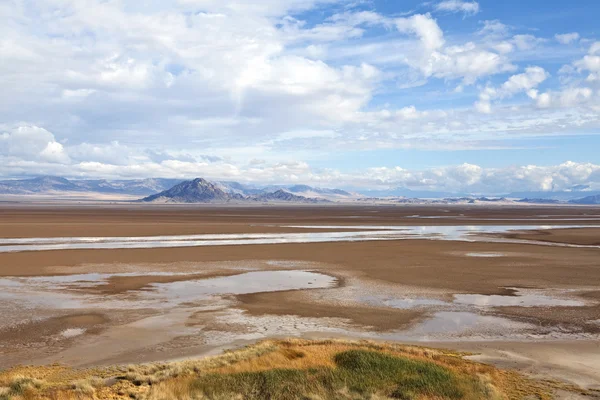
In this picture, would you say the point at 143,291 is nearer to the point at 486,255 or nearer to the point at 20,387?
the point at 20,387

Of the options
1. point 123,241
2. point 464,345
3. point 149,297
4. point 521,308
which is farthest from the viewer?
point 123,241

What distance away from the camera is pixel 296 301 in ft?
76.5

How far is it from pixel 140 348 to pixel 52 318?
5.77 m

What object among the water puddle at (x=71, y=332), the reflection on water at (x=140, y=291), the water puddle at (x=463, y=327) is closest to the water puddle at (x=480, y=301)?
→ the water puddle at (x=463, y=327)

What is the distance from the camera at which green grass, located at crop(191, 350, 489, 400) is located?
476 inches

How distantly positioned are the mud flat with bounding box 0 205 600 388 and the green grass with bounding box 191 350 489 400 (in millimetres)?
3093

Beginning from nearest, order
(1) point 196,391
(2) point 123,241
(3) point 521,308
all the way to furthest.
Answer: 1. (1) point 196,391
2. (3) point 521,308
3. (2) point 123,241

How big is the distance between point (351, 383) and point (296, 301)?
35.1 ft

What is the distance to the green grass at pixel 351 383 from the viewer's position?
1208 cm

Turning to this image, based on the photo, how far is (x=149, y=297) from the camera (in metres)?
24.1

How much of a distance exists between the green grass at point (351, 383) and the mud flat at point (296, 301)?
3093 mm

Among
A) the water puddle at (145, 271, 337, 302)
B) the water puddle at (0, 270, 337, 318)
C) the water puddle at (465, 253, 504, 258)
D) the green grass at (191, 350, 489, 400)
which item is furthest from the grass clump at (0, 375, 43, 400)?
the water puddle at (465, 253, 504, 258)

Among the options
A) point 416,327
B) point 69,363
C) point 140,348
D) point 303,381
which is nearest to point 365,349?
point 303,381

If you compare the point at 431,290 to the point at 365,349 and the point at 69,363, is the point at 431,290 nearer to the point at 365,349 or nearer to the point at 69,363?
the point at 365,349
